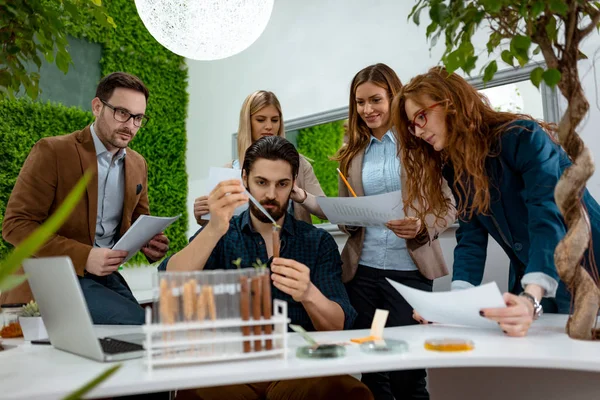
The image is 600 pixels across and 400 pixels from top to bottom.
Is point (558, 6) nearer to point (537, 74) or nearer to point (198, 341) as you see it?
point (537, 74)

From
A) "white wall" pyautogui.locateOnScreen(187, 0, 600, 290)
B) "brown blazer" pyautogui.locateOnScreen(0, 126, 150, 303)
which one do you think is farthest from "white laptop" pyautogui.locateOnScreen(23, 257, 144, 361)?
"white wall" pyautogui.locateOnScreen(187, 0, 600, 290)

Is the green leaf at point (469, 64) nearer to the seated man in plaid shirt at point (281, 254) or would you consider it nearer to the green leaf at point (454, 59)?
the green leaf at point (454, 59)

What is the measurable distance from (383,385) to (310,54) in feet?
9.22

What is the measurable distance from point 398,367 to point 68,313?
70 cm

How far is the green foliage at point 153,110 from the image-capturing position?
4.44 metres

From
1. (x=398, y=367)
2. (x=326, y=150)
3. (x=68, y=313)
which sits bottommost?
(x=398, y=367)

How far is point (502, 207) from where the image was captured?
162 cm

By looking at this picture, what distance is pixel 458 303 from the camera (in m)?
1.31

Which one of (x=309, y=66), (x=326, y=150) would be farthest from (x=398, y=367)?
(x=309, y=66)

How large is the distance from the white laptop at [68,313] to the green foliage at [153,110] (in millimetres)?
3254

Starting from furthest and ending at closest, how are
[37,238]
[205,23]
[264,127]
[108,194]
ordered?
1. [205,23]
2. [264,127]
3. [108,194]
4. [37,238]

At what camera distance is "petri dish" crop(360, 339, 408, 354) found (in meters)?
1.18

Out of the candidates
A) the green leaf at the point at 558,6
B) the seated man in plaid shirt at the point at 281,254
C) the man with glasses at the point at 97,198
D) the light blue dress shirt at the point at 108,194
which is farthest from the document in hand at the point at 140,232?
the green leaf at the point at 558,6

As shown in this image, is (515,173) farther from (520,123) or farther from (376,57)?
(376,57)
